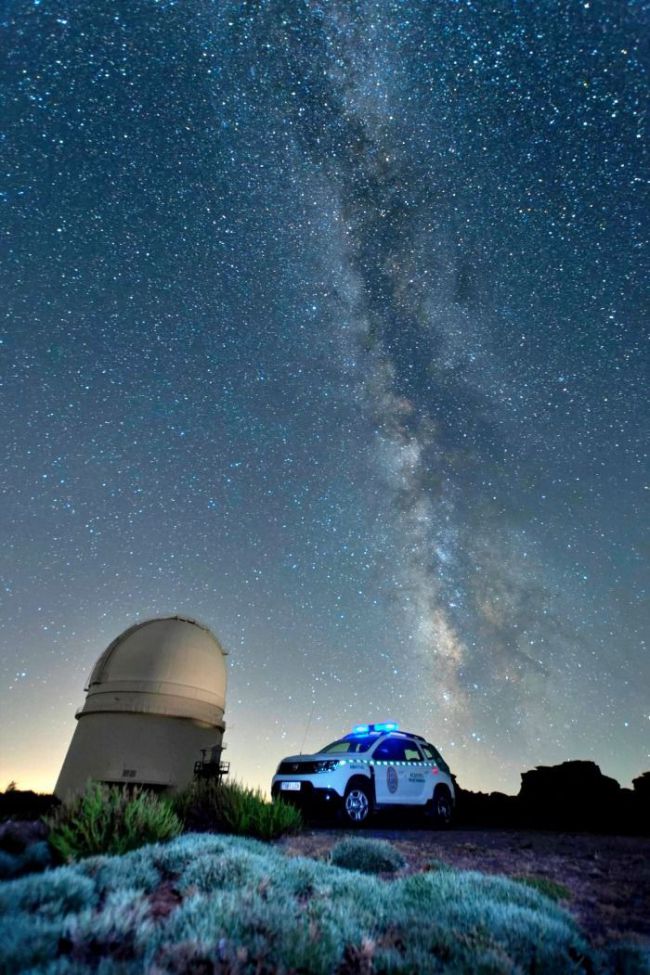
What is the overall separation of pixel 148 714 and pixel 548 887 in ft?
51.3

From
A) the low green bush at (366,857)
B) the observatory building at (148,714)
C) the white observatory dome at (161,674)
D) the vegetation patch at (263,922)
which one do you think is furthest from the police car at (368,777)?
the white observatory dome at (161,674)

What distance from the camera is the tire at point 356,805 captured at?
10.7 m

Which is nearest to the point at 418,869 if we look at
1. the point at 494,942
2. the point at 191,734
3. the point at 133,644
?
the point at 494,942

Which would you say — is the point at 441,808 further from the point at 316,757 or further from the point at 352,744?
the point at 316,757

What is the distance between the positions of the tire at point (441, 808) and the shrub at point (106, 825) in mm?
7377

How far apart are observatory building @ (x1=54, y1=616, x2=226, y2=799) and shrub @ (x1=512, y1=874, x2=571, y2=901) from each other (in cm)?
1485

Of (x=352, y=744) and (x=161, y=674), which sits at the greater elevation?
(x=161, y=674)

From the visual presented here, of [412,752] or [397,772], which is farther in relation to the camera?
[412,752]

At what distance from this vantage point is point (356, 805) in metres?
10.8

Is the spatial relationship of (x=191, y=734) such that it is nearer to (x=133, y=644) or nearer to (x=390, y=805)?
(x=133, y=644)

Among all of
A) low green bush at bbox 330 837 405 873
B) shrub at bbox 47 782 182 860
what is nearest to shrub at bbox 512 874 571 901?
low green bush at bbox 330 837 405 873

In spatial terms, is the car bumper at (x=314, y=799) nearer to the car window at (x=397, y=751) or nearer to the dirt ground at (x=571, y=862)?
the dirt ground at (x=571, y=862)

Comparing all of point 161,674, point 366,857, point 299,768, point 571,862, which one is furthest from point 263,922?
point 161,674

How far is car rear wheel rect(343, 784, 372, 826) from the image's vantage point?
10.7 m
